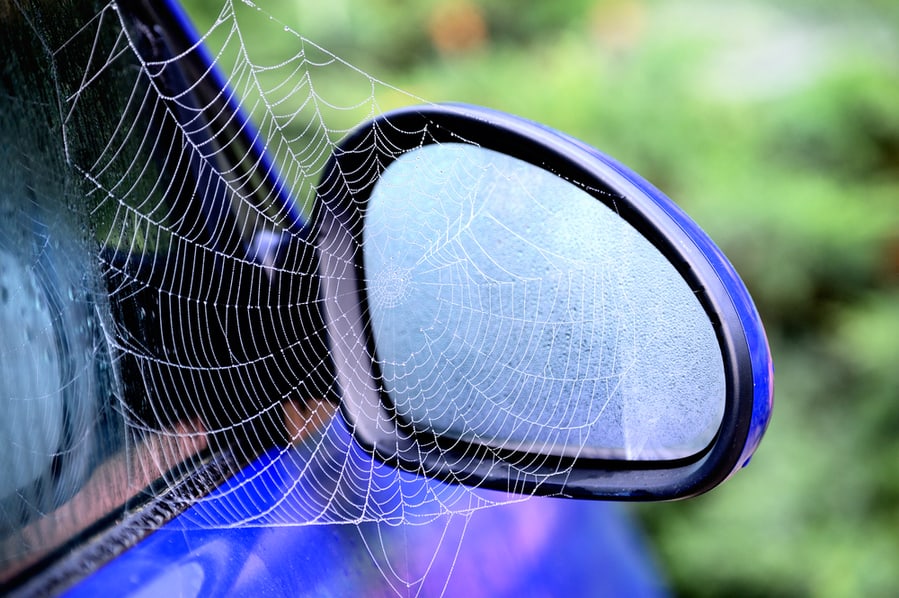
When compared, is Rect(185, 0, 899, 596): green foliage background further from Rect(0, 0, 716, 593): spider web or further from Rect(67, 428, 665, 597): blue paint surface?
Rect(0, 0, 716, 593): spider web

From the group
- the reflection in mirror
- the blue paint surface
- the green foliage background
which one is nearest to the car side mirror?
the reflection in mirror

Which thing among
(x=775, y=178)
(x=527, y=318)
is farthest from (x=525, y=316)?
(x=775, y=178)

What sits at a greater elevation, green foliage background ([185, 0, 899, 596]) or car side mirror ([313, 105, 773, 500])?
green foliage background ([185, 0, 899, 596])

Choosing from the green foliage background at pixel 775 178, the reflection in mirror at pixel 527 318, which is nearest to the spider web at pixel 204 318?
the reflection in mirror at pixel 527 318

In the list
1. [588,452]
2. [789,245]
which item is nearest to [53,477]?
[588,452]

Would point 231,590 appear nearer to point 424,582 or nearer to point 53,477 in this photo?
point 53,477

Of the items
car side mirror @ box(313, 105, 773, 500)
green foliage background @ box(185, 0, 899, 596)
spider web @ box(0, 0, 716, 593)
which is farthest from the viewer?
green foliage background @ box(185, 0, 899, 596)

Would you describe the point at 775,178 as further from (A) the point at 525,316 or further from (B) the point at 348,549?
(B) the point at 348,549

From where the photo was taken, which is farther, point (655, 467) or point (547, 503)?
point (547, 503)
